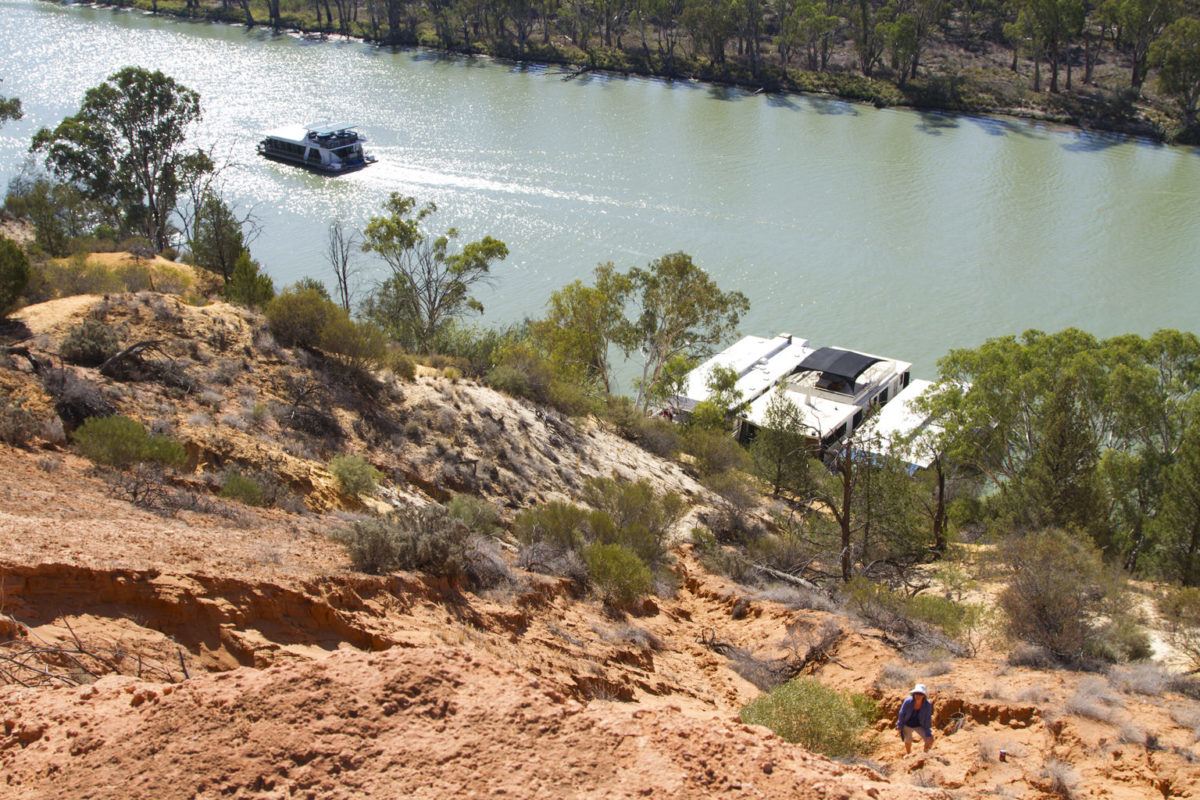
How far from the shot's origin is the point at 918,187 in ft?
173

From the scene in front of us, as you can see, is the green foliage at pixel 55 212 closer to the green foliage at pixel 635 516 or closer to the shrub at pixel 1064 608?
the green foliage at pixel 635 516

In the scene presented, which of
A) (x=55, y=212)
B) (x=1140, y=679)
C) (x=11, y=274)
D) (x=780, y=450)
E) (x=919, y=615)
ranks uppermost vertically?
(x=11, y=274)

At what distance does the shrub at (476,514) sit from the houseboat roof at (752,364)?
49.7ft

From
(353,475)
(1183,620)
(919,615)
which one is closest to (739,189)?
(1183,620)

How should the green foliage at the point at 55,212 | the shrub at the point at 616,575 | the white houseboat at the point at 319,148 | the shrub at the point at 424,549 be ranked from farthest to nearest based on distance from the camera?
the white houseboat at the point at 319,148 → the green foliage at the point at 55,212 → the shrub at the point at 616,575 → the shrub at the point at 424,549

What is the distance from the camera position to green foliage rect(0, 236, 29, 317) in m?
16.8

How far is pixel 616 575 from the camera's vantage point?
1398cm

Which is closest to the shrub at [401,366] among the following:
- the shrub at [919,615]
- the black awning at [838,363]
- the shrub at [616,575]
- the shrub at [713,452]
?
the shrub at [616,575]

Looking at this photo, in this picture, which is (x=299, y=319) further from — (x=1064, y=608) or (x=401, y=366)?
(x=1064, y=608)

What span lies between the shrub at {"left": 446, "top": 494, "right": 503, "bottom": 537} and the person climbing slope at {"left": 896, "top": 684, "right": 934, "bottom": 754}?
6.32 metres

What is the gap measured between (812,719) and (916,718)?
1074 millimetres

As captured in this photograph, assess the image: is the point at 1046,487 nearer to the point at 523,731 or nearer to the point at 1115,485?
the point at 1115,485

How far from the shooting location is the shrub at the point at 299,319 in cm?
1938

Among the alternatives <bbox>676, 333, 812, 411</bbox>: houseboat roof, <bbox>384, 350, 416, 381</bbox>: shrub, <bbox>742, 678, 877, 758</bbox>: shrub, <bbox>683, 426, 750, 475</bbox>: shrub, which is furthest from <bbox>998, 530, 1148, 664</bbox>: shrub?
<bbox>676, 333, 812, 411</bbox>: houseboat roof
